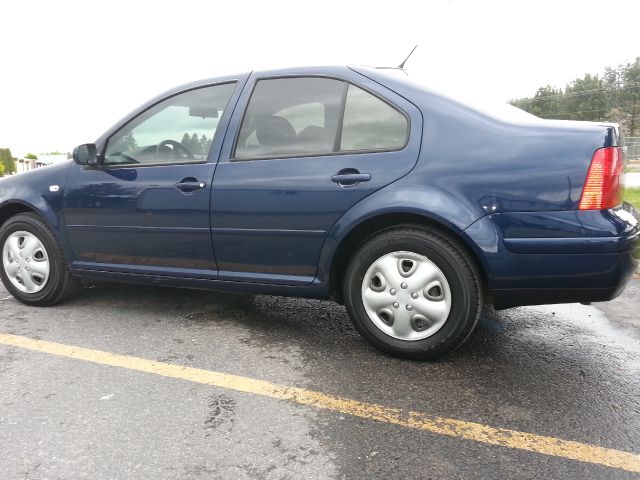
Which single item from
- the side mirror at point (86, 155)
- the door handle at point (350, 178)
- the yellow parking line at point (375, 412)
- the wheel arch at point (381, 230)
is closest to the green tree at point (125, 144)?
the side mirror at point (86, 155)

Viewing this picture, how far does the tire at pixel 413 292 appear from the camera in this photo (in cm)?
262

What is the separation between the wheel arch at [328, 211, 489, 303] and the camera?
102 inches

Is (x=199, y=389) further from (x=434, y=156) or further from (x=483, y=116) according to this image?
(x=483, y=116)

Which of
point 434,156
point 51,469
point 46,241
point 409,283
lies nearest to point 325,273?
point 409,283

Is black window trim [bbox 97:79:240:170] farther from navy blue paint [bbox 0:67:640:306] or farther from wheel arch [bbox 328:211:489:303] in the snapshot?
wheel arch [bbox 328:211:489:303]

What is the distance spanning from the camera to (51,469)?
189cm

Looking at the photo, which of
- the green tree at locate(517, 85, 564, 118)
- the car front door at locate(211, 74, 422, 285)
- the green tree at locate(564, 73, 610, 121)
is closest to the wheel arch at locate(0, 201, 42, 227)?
the car front door at locate(211, 74, 422, 285)

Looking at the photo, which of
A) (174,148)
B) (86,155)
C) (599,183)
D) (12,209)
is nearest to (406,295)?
(599,183)

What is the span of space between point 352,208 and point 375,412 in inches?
40.3

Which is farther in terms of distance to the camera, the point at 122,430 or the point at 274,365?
the point at 274,365

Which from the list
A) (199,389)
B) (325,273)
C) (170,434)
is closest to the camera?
(170,434)

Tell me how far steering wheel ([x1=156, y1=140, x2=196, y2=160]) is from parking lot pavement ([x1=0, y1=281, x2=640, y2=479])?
3.56 feet

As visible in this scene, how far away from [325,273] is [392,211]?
53 centimetres

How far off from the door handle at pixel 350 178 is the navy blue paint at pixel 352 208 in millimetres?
22
